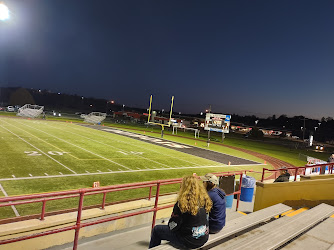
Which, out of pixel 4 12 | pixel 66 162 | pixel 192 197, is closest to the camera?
pixel 192 197

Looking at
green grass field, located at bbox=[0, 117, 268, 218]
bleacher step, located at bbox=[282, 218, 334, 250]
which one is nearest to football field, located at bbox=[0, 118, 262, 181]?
green grass field, located at bbox=[0, 117, 268, 218]

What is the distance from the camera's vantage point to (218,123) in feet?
150

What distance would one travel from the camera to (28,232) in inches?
196

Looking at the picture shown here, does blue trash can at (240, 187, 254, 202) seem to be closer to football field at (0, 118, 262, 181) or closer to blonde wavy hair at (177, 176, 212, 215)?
blonde wavy hair at (177, 176, 212, 215)

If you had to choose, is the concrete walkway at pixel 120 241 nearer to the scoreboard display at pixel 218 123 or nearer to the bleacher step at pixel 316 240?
the bleacher step at pixel 316 240

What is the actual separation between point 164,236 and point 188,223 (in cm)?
74

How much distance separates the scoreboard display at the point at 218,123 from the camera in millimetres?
45044

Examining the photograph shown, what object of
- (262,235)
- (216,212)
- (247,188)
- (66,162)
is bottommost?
(66,162)

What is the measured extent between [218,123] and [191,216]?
43319 mm

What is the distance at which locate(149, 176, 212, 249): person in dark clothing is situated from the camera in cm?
352

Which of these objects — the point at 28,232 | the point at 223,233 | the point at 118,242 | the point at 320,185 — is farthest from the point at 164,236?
the point at 320,185

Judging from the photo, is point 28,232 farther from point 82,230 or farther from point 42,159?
point 42,159

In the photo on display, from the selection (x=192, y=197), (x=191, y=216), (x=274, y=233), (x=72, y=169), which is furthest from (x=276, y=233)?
(x=72, y=169)

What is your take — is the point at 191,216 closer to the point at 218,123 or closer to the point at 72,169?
the point at 72,169
